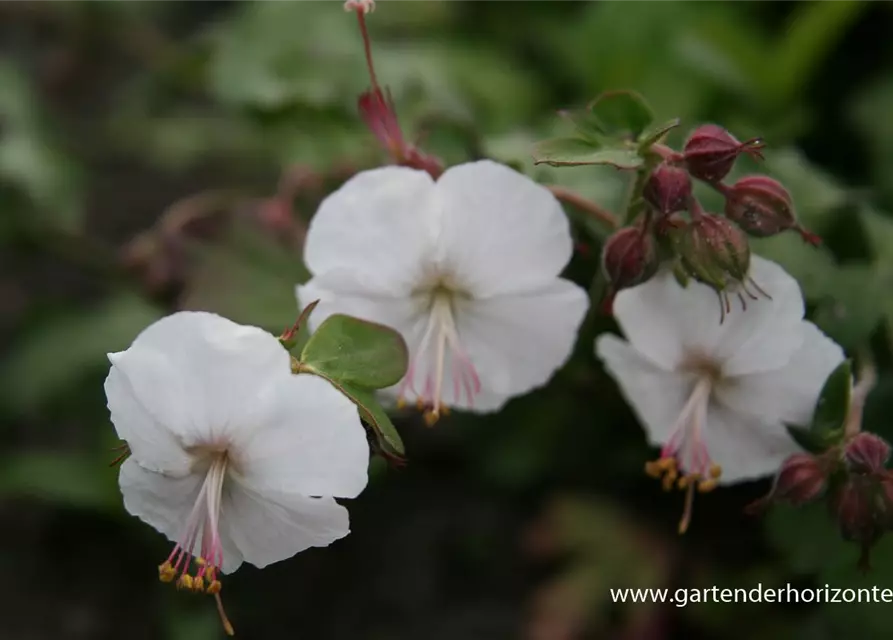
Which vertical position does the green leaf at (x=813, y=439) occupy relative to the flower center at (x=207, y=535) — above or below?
above

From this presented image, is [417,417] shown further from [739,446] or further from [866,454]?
[866,454]

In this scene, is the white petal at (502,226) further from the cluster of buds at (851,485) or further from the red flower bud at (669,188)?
the cluster of buds at (851,485)

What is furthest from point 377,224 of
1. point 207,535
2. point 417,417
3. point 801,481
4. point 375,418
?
point 417,417

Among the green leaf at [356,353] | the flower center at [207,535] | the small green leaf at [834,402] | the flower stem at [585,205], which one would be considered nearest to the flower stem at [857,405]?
the small green leaf at [834,402]

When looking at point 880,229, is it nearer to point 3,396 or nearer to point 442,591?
point 442,591

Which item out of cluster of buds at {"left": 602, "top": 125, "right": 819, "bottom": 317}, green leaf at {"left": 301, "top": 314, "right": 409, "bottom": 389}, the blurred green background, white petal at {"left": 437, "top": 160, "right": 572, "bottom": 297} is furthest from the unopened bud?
the blurred green background

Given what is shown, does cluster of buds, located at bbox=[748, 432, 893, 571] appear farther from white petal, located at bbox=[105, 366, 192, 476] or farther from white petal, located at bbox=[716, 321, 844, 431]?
white petal, located at bbox=[105, 366, 192, 476]
